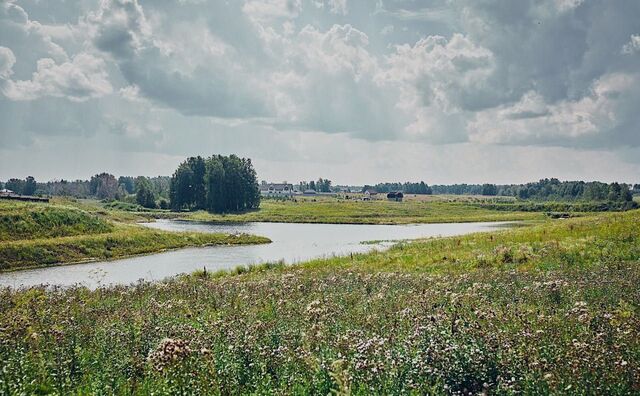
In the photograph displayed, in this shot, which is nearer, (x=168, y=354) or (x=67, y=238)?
(x=168, y=354)

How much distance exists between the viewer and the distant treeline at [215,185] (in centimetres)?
15688

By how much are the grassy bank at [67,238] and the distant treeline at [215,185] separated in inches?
3174

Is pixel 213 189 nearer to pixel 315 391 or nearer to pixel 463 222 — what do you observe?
pixel 463 222

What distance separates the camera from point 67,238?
195 feet

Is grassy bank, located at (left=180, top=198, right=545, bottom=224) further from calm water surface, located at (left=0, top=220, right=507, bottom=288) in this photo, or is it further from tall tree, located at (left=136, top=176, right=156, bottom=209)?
calm water surface, located at (left=0, top=220, right=507, bottom=288)

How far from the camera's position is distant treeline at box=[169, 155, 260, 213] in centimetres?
15688

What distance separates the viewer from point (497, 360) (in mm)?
9336

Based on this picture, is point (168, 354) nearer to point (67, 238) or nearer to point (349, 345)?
point (349, 345)

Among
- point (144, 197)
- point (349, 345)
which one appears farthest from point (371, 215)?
point (349, 345)

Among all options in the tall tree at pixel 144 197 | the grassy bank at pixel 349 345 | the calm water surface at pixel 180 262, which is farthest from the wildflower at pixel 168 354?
the tall tree at pixel 144 197

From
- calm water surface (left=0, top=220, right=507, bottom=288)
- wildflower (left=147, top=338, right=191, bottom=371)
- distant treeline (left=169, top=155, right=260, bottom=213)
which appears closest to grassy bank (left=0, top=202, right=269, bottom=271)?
calm water surface (left=0, top=220, right=507, bottom=288)

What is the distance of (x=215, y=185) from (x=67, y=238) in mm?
97467

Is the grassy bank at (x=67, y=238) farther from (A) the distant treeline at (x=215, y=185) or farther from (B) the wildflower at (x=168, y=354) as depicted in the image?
(A) the distant treeline at (x=215, y=185)

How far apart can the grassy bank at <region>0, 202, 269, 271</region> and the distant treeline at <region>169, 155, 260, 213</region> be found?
80632 mm
